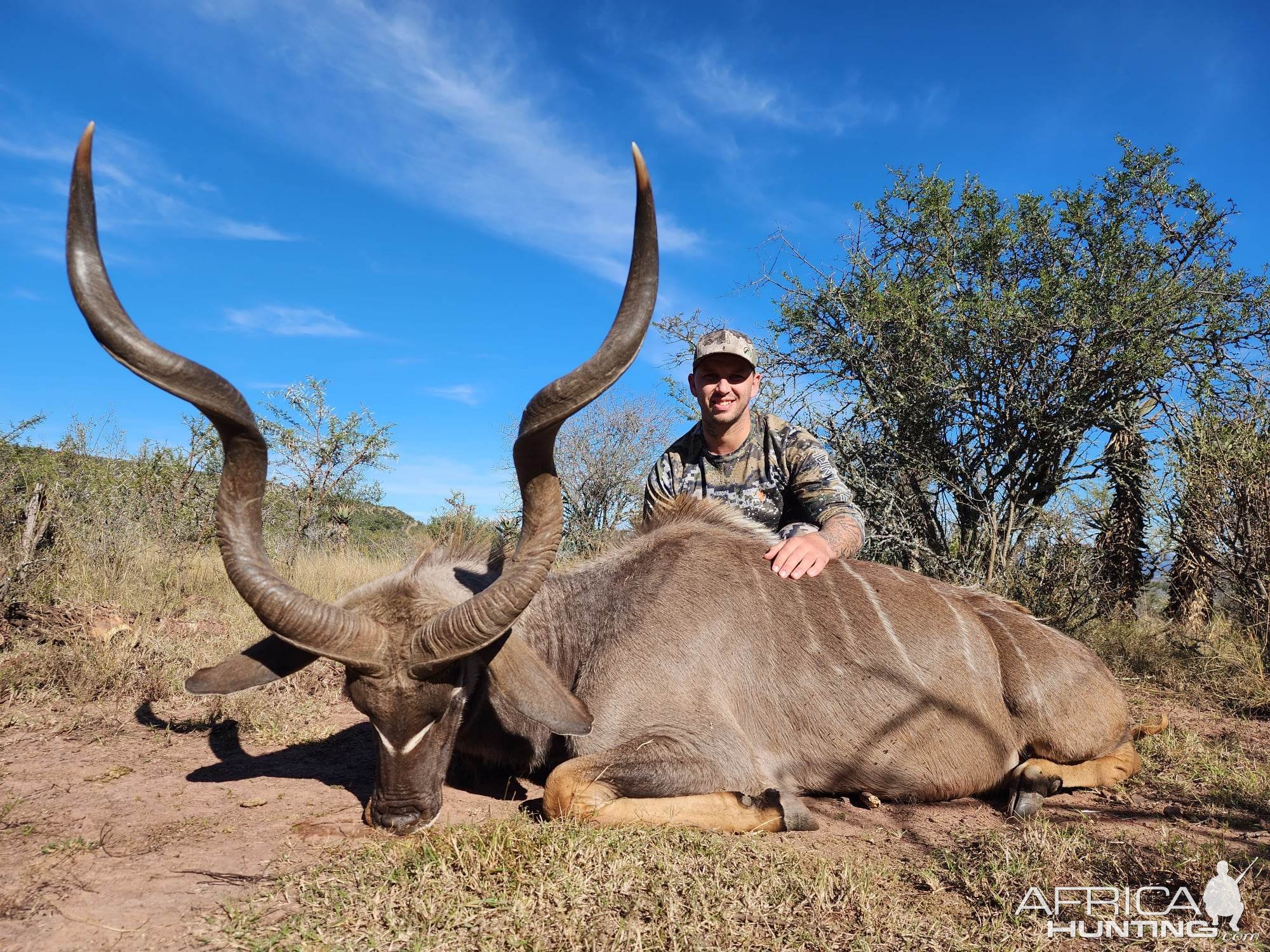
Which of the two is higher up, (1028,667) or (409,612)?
(1028,667)

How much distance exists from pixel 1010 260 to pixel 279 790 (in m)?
8.58

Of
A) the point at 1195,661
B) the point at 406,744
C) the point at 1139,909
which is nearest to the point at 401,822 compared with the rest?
the point at 406,744

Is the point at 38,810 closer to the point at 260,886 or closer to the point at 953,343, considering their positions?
the point at 260,886

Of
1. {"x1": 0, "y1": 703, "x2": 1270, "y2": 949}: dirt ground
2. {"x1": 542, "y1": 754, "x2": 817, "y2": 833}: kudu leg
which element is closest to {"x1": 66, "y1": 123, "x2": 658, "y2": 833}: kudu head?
{"x1": 542, "y1": 754, "x2": 817, "y2": 833}: kudu leg

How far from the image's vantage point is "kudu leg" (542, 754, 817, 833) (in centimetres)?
303

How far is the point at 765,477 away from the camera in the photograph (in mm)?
5246

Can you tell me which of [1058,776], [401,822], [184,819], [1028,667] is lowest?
[184,819]

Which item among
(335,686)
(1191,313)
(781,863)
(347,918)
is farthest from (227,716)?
(1191,313)

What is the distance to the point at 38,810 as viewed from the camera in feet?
10.5

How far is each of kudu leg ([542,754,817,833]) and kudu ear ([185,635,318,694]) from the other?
117cm

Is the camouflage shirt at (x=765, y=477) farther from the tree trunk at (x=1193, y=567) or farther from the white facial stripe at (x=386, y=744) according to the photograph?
the tree trunk at (x=1193, y=567)

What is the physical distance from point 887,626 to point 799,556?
0.55m

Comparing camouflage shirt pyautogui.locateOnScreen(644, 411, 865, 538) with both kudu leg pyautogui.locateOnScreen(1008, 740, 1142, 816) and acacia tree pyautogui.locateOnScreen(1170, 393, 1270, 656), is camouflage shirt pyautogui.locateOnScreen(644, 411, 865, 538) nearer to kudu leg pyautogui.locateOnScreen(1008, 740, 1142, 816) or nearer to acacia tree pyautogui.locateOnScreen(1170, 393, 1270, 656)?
kudu leg pyautogui.locateOnScreen(1008, 740, 1142, 816)

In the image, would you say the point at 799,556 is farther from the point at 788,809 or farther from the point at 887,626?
the point at 788,809
